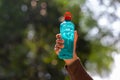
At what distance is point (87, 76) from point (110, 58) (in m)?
7.22

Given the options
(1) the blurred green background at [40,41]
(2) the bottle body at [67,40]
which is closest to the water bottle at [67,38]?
(2) the bottle body at [67,40]

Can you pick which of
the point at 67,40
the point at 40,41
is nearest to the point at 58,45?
the point at 67,40

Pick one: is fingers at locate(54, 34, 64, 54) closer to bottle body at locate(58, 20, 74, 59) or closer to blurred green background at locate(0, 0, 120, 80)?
bottle body at locate(58, 20, 74, 59)

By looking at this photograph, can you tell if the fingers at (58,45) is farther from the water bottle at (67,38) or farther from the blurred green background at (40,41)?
the blurred green background at (40,41)

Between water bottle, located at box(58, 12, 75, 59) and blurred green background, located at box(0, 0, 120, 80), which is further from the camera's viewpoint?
blurred green background, located at box(0, 0, 120, 80)

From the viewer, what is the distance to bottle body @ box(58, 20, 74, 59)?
250cm

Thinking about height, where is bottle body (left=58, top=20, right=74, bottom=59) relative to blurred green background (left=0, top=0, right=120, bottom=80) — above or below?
above

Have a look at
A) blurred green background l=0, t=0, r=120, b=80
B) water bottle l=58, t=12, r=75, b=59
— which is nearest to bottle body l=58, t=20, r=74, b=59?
water bottle l=58, t=12, r=75, b=59

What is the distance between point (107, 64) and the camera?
951cm

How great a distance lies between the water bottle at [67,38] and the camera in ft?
8.21

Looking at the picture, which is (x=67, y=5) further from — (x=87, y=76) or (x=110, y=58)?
(x=87, y=76)

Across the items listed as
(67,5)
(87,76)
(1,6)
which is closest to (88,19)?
(67,5)

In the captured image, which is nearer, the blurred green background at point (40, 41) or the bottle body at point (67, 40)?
the bottle body at point (67, 40)

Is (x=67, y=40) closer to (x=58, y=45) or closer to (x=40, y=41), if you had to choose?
(x=58, y=45)
